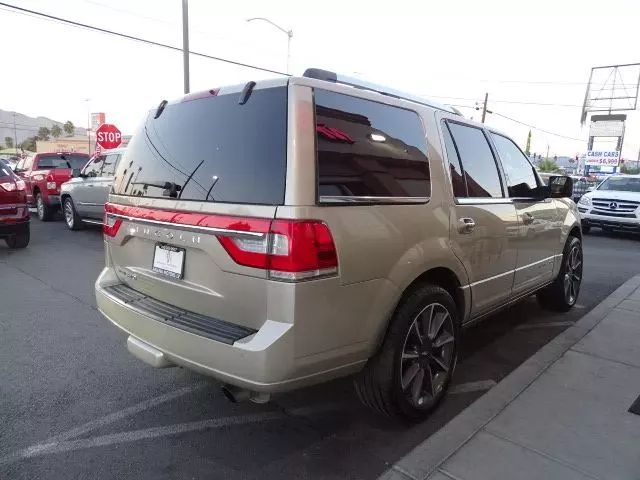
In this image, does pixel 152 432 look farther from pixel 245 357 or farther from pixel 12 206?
pixel 12 206

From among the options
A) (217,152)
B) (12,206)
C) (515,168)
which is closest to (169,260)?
(217,152)

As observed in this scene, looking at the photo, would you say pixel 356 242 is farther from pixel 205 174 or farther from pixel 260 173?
pixel 205 174

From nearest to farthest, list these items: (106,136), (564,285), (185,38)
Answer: (564,285), (185,38), (106,136)

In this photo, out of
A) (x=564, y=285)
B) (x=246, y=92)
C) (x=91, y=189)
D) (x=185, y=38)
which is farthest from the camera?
(x=185, y=38)

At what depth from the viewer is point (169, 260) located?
2713mm

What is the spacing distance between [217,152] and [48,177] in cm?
1210

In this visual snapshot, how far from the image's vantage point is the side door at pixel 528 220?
4.11 meters

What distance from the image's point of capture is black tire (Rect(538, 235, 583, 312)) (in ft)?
17.1

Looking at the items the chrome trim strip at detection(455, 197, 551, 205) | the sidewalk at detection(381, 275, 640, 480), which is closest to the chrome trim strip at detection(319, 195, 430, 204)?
the chrome trim strip at detection(455, 197, 551, 205)

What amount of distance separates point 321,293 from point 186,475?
120 cm

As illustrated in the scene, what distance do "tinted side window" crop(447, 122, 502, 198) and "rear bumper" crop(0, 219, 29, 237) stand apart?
7841 mm

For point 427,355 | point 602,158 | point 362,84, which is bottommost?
point 427,355

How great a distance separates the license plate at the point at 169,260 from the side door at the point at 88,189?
8.28 metres

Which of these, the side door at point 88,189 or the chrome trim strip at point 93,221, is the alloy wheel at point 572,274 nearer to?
the side door at point 88,189
